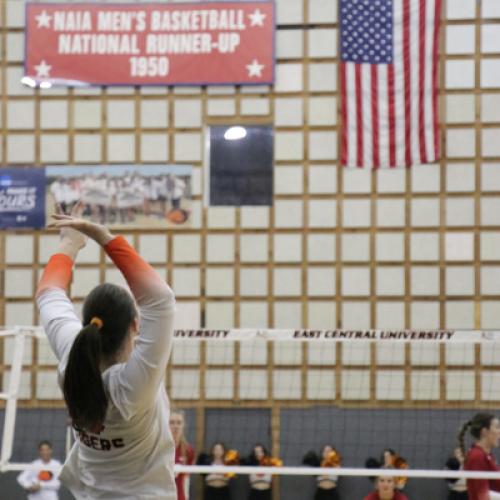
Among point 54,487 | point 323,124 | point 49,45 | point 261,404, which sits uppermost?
point 49,45

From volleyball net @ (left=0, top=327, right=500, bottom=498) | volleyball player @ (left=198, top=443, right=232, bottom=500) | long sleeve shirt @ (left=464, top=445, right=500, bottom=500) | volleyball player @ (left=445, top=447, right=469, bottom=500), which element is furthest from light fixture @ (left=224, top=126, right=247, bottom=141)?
long sleeve shirt @ (left=464, top=445, right=500, bottom=500)

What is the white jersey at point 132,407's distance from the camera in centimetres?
244

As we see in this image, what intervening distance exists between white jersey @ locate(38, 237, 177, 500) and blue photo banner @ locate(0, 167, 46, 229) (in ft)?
35.3

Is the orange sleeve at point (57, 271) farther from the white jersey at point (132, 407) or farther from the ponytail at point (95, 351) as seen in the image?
the ponytail at point (95, 351)

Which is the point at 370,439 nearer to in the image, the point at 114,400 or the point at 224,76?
the point at 224,76

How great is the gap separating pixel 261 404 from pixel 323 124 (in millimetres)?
3733

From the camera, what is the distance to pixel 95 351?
243 cm

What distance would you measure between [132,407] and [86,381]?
133 millimetres

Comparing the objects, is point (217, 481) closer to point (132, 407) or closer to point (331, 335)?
point (331, 335)

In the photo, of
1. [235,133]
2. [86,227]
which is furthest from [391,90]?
[86,227]

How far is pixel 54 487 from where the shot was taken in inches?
469

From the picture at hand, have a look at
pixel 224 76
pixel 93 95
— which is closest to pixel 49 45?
pixel 93 95

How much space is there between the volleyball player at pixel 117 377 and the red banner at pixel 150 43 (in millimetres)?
10707

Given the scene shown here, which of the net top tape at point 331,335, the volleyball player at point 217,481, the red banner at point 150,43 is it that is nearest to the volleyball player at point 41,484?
the volleyball player at point 217,481
